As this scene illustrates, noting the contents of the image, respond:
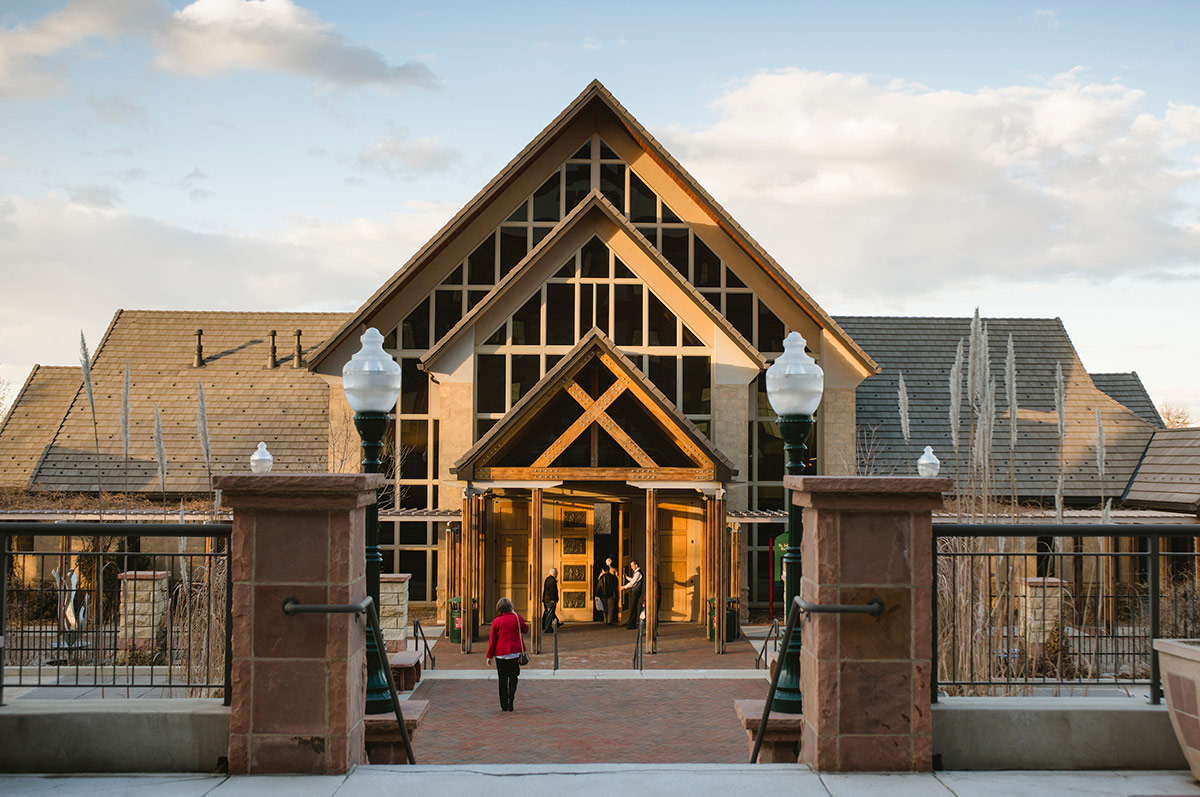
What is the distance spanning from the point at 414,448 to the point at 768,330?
8.72 meters

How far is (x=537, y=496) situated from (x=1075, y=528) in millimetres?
13158

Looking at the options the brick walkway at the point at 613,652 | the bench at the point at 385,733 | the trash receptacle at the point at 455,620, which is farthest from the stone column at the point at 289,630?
the trash receptacle at the point at 455,620

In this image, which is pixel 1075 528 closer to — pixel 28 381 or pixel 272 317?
pixel 272 317

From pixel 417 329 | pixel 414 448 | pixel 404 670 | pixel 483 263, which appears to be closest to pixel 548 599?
pixel 414 448

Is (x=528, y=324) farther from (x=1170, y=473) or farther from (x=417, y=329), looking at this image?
(x=1170, y=473)

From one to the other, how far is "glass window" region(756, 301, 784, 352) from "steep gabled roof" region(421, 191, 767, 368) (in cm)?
135

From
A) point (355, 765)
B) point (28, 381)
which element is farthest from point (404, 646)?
point (28, 381)

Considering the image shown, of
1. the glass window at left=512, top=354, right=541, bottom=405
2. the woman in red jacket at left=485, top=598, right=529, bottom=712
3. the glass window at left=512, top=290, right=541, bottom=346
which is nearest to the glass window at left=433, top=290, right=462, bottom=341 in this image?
the glass window at left=512, top=290, right=541, bottom=346

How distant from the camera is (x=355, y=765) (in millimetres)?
5941

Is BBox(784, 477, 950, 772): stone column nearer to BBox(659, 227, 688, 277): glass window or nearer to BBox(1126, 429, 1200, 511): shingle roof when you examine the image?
BBox(659, 227, 688, 277): glass window

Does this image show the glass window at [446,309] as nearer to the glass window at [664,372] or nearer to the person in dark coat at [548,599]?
the glass window at [664,372]

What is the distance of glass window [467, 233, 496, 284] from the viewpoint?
76.0 ft

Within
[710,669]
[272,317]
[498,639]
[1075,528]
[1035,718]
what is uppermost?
[272,317]

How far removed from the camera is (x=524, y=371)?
22.6 meters
